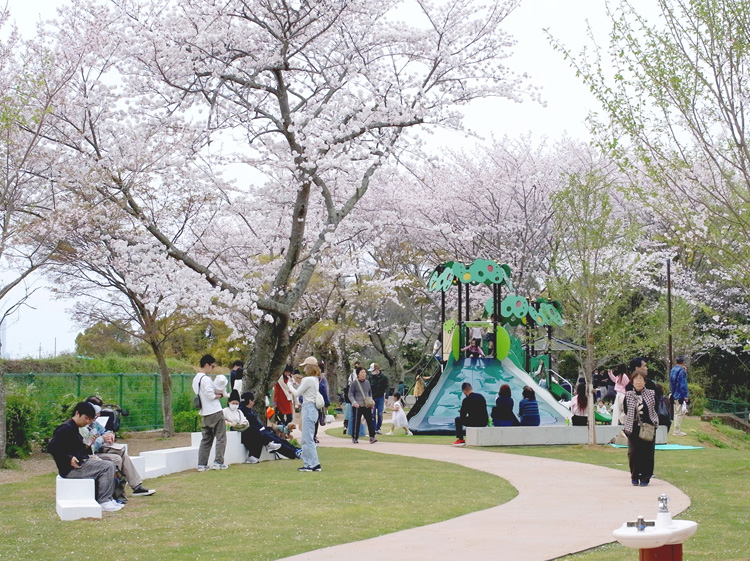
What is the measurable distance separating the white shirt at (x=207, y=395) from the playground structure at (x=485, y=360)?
32.4 ft

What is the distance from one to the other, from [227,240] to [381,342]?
13335 mm

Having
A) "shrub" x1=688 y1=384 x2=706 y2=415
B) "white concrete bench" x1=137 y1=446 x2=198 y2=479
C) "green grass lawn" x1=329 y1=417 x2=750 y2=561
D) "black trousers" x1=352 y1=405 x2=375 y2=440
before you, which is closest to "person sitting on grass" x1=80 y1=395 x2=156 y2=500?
"white concrete bench" x1=137 y1=446 x2=198 y2=479

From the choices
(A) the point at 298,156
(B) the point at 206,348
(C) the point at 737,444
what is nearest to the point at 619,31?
(A) the point at 298,156

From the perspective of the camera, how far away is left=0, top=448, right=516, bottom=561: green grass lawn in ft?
25.1

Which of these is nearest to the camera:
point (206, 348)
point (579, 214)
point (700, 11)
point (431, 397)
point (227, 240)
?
point (700, 11)

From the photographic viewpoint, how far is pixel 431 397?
936 inches

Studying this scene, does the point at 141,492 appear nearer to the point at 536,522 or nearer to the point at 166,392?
the point at 536,522

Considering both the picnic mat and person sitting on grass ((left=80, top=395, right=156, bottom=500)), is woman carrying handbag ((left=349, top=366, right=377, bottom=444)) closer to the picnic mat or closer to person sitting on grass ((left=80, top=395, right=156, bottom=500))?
the picnic mat

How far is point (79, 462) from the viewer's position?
9.74 metres

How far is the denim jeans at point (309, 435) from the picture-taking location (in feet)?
44.9

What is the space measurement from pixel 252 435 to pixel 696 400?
24.0m

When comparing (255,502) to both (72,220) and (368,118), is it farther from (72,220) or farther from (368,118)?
(368,118)

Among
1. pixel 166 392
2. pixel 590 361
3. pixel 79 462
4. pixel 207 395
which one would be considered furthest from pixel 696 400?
pixel 79 462

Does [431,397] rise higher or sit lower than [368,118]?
lower
